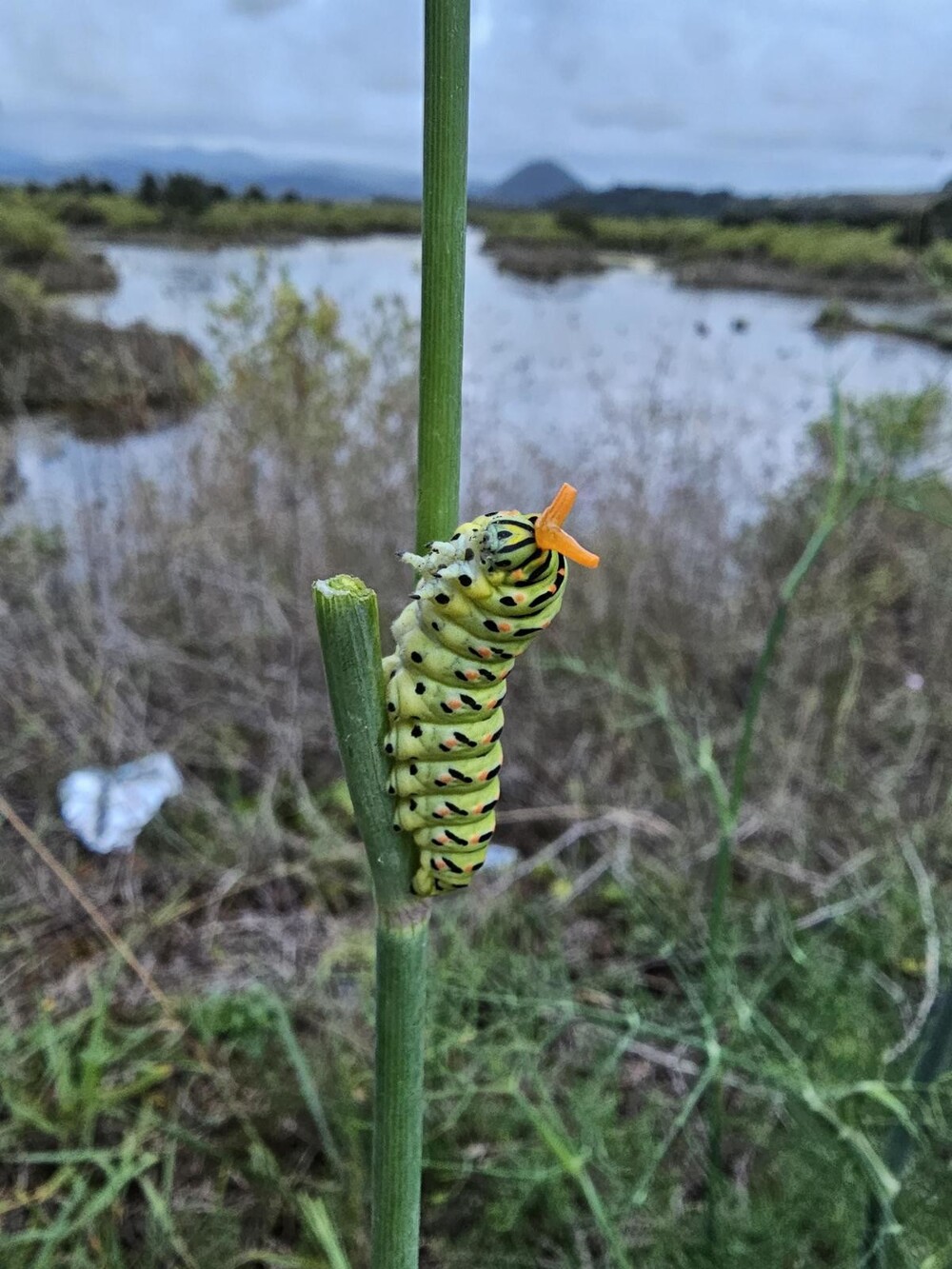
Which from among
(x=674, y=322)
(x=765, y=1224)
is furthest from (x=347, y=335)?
(x=765, y=1224)

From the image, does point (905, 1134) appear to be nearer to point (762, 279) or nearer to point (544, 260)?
point (762, 279)

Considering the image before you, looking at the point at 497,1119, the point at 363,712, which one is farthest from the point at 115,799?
the point at 363,712

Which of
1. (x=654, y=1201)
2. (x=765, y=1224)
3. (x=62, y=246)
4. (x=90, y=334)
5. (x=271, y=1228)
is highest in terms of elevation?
(x=62, y=246)

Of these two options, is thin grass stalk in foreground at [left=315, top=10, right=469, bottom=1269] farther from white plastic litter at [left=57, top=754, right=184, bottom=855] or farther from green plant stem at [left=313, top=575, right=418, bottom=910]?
white plastic litter at [left=57, top=754, right=184, bottom=855]

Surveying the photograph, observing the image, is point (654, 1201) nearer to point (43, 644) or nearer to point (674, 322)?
point (43, 644)

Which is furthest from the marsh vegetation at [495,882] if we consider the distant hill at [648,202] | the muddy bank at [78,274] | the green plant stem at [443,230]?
the distant hill at [648,202]

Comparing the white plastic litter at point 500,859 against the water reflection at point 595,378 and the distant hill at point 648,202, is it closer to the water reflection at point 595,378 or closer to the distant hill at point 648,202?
the water reflection at point 595,378
